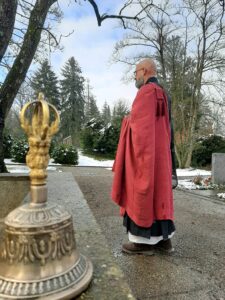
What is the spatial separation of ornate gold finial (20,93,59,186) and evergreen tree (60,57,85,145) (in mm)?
44487

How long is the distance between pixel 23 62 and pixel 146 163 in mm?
4852

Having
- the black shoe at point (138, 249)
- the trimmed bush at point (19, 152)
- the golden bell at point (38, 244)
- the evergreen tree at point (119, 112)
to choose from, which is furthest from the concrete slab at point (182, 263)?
the evergreen tree at point (119, 112)

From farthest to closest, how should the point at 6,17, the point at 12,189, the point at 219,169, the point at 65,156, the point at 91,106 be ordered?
1. the point at 91,106
2. the point at 65,156
3. the point at 219,169
4. the point at 6,17
5. the point at 12,189

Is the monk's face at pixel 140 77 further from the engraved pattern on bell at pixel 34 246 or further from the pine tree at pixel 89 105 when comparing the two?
the pine tree at pixel 89 105

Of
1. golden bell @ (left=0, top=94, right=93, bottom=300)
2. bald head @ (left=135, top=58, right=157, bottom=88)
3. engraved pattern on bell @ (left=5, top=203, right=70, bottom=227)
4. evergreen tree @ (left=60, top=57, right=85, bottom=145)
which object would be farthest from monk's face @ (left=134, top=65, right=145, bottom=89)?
evergreen tree @ (left=60, top=57, right=85, bottom=145)

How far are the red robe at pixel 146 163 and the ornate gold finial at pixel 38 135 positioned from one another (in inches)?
78.1

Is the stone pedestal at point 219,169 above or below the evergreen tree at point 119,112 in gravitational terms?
below

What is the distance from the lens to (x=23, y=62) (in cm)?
713

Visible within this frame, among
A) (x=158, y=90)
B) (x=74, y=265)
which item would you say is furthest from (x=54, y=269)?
(x=158, y=90)

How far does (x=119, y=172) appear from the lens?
351cm

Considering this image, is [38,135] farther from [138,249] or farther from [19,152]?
[19,152]

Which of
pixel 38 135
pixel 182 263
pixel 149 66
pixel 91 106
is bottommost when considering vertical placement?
pixel 182 263

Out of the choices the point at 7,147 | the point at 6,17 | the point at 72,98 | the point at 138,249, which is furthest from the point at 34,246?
the point at 72,98

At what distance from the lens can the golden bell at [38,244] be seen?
1.27 metres
